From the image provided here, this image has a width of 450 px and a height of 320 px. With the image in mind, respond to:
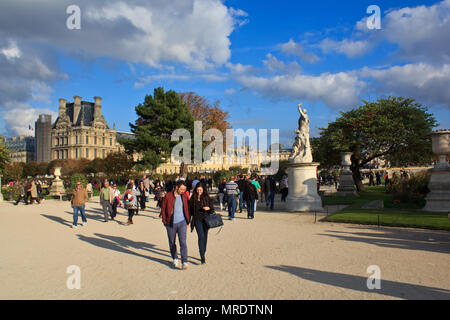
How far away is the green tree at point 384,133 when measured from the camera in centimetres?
2409

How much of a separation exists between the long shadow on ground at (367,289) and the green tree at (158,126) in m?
34.2

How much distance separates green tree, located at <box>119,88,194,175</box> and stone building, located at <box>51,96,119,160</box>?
80231 mm

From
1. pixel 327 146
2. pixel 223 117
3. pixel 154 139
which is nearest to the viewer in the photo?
pixel 327 146

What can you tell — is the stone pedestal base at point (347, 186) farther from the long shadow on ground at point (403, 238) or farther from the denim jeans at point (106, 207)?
the denim jeans at point (106, 207)

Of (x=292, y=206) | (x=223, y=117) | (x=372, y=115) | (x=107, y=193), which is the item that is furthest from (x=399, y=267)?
(x=223, y=117)

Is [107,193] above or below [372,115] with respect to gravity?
below

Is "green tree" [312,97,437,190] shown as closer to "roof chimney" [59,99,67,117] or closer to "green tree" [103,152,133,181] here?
"green tree" [103,152,133,181]

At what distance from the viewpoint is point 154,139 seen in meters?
39.0

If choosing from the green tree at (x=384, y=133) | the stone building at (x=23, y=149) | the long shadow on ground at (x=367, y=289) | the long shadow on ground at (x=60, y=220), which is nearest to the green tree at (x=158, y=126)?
the green tree at (x=384, y=133)

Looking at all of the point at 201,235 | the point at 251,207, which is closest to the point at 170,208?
the point at 201,235

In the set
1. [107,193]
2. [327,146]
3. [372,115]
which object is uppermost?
[372,115]

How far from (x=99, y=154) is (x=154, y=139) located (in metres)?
86.4

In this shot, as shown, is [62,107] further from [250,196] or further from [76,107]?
[250,196]
